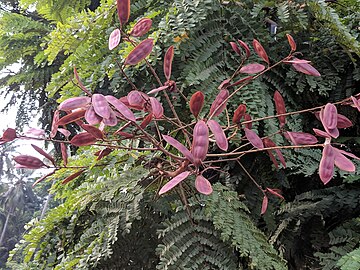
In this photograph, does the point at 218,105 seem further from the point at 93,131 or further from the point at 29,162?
the point at 29,162

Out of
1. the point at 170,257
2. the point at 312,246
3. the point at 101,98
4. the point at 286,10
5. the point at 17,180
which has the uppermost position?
the point at 101,98

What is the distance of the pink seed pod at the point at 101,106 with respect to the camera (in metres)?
0.52

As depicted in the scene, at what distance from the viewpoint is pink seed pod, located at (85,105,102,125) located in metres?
0.53

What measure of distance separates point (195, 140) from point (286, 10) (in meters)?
0.58

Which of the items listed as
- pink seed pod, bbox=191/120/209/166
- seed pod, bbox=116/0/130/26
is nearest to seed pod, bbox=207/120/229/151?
pink seed pod, bbox=191/120/209/166

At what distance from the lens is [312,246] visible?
906 millimetres

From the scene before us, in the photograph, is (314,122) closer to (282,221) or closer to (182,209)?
(282,221)

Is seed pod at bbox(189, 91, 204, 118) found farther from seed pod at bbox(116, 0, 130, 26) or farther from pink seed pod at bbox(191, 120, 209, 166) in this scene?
seed pod at bbox(116, 0, 130, 26)

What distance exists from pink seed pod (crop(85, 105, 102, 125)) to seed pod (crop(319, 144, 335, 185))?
13.1 inches

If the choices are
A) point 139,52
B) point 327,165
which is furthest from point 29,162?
point 327,165

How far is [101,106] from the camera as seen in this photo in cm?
53

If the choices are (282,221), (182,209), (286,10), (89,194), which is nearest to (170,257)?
(182,209)

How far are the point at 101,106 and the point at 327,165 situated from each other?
0.34 metres

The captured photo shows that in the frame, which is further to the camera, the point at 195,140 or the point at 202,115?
the point at 202,115
